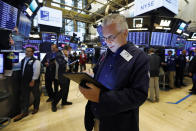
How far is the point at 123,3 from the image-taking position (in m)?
9.20

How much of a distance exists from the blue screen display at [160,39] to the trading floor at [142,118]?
10.4 ft

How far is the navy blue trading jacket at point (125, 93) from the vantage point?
2.44 ft

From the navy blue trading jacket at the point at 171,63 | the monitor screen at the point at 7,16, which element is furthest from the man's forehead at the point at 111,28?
the navy blue trading jacket at the point at 171,63

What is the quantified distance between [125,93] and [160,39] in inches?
225

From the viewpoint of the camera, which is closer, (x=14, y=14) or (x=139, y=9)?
(x=14, y=14)

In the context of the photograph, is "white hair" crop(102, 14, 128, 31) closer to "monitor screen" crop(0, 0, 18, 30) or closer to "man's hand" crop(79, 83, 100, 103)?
"man's hand" crop(79, 83, 100, 103)

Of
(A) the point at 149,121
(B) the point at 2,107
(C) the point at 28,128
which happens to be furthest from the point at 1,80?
(A) the point at 149,121

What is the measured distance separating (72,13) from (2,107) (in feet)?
50.9

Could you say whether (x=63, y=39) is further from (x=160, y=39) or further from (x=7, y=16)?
(x=160, y=39)

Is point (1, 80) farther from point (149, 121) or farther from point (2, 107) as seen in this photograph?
point (149, 121)

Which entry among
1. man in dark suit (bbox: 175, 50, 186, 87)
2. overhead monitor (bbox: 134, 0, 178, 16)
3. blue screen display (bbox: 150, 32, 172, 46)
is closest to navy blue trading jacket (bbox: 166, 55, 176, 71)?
man in dark suit (bbox: 175, 50, 186, 87)

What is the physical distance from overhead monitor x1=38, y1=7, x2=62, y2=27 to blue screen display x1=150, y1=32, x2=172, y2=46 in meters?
5.61

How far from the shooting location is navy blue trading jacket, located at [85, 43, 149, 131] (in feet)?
2.44

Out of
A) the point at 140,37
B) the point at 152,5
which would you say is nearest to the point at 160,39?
the point at 140,37
